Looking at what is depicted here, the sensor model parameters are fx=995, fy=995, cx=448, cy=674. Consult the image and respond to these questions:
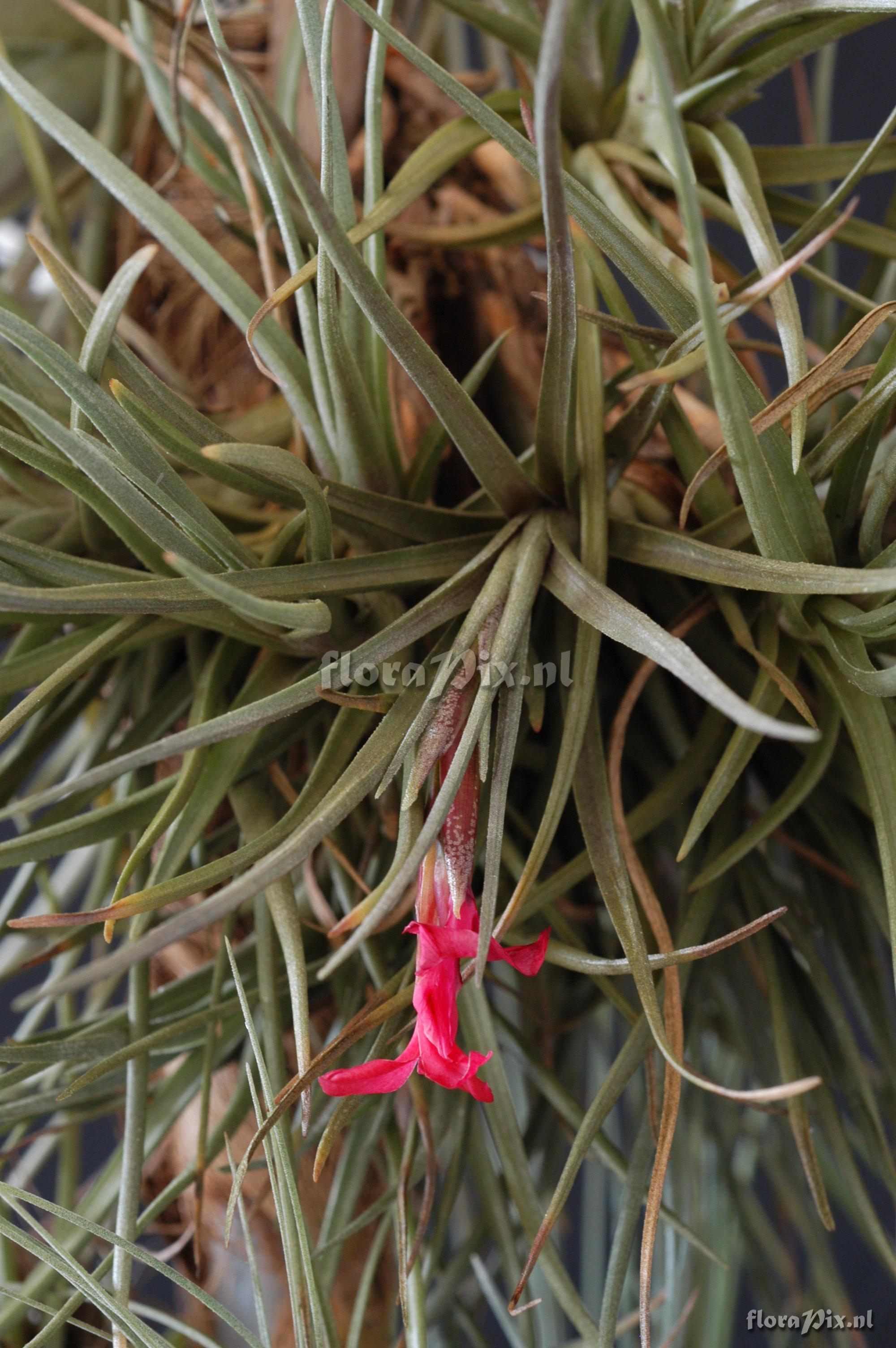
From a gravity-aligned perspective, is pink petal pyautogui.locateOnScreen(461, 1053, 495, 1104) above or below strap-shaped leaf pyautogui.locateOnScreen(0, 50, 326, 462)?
below

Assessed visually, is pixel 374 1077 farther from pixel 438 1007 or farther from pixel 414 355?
pixel 414 355

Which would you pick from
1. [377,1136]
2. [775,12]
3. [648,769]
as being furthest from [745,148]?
[377,1136]

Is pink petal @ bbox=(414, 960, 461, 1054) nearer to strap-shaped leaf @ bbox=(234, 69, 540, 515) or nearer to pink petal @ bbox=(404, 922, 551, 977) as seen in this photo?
pink petal @ bbox=(404, 922, 551, 977)

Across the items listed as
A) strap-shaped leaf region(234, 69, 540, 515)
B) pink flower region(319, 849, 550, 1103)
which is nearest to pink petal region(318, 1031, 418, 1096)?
pink flower region(319, 849, 550, 1103)

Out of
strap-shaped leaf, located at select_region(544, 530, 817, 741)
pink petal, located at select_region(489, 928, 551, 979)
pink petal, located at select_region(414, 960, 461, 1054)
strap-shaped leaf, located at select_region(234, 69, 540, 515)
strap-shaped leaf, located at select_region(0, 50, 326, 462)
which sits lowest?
pink petal, located at select_region(414, 960, 461, 1054)

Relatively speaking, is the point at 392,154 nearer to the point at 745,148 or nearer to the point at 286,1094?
the point at 745,148

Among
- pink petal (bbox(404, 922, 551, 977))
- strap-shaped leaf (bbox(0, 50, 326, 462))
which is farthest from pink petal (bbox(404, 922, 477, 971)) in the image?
strap-shaped leaf (bbox(0, 50, 326, 462))
